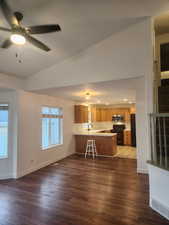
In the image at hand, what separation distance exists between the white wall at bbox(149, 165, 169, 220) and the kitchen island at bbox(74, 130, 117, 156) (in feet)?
12.1

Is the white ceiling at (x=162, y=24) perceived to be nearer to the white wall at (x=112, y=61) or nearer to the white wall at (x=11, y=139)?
the white wall at (x=112, y=61)

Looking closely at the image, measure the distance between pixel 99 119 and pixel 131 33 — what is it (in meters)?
6.46

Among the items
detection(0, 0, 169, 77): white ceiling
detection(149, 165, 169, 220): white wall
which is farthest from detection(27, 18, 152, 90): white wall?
detection(149, 165, 169, 220): white wall

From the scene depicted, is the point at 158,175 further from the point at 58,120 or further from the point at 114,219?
the point at 58,120

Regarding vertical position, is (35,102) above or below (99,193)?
above

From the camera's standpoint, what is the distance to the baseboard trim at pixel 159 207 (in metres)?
2.35

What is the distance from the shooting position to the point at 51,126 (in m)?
5.75

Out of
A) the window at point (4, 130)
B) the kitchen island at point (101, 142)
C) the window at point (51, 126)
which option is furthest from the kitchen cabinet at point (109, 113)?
the window at point (4, 130)

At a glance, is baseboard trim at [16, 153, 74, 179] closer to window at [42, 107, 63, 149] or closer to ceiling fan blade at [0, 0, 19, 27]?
window at [42, 107, 63, 149]

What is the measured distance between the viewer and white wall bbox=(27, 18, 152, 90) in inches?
121

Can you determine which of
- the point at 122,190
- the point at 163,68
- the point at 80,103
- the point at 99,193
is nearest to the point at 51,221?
the point at 99,193

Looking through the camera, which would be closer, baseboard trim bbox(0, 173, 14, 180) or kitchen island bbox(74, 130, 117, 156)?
baseboard trim bbox(0, 173, 14, 180)

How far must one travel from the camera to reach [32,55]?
3381 millimetres

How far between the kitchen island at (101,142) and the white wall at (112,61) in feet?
11.4
